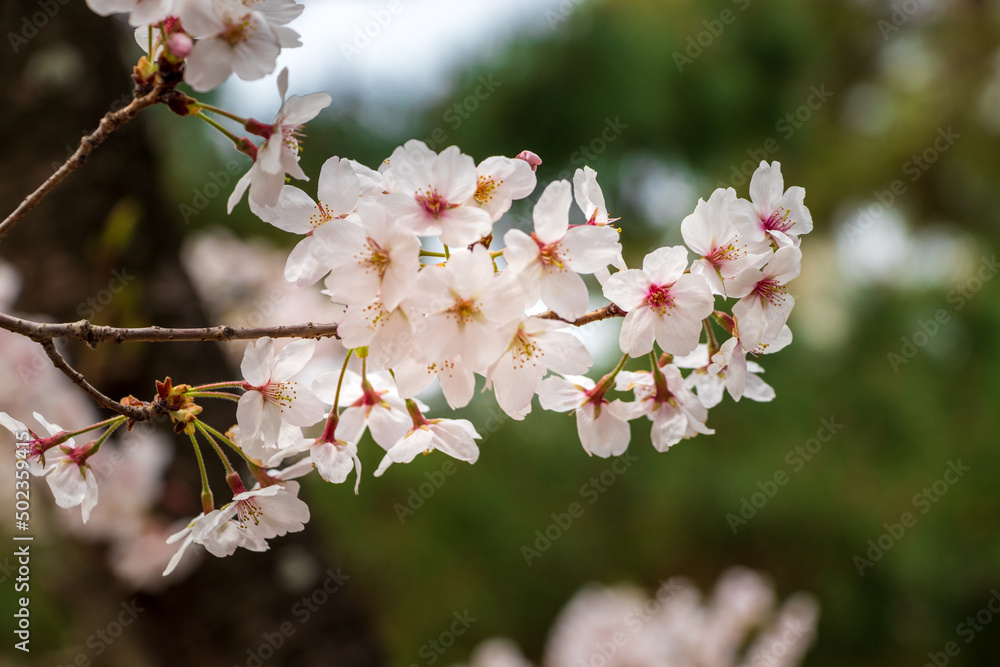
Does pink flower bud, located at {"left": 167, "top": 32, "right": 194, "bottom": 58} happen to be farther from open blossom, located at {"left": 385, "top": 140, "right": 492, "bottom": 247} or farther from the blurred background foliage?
the blurred background foliage

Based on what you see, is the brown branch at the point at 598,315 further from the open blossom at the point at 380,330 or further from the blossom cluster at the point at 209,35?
the blossom cluster at the point at 209,35

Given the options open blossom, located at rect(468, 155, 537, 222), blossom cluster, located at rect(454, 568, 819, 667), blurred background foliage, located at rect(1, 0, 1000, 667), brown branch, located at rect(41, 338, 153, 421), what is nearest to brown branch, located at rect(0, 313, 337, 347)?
brown branch, located at rect(41, 338, 153, 421)

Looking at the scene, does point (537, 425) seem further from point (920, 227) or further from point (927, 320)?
point (920, 227)

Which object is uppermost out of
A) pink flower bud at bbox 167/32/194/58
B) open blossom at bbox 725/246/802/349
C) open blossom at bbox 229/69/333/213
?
pink flower bud at bbox 167/32/194/58

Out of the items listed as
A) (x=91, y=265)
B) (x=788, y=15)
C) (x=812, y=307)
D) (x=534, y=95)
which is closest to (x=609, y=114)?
(x=534, y=95)

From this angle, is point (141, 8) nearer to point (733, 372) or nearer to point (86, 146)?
point (86, 146)
